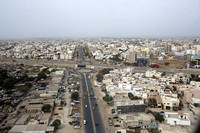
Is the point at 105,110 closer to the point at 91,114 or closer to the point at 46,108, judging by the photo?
the point at 91,114

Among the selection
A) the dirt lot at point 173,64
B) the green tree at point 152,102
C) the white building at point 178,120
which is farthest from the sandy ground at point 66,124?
the dirt lot at point 173,64

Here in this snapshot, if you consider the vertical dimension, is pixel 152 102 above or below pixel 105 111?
above

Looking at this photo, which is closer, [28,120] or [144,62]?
[28,120]

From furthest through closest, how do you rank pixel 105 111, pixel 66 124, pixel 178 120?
pixel 105 111
pixel 66 124
pixel 178 120

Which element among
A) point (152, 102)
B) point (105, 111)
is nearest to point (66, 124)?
point (105, 111)

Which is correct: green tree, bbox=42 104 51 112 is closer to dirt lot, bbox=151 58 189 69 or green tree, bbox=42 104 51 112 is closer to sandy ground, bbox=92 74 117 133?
sandy ground, bbox=92 74 117 133

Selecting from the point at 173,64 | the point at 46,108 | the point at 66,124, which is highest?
the point at 173,64

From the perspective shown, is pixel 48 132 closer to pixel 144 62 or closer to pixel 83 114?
pixel 83 114

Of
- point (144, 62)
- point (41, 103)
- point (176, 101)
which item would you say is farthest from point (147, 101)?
point (144, 62)
